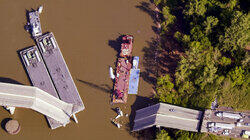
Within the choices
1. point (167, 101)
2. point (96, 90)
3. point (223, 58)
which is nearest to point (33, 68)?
point (96, 90)

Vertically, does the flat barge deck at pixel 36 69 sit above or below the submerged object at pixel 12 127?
above

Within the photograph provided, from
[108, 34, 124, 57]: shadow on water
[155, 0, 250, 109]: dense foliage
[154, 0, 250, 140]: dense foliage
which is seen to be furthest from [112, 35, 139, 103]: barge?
[155, 0, 250, 109]: dense foliage

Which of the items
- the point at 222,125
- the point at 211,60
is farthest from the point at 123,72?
the point at 222,125

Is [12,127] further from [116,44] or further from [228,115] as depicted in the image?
[228,115]

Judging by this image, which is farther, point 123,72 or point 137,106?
point 123,72

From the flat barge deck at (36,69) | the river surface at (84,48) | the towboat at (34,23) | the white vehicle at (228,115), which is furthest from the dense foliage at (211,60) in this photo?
the towboat at (34,23)

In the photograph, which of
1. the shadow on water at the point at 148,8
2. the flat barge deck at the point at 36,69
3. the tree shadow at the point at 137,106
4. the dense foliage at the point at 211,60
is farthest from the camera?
the shadow on water at the point at 148,8

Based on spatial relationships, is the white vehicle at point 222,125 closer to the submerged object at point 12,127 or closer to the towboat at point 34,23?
the submerged object at point 12,127
